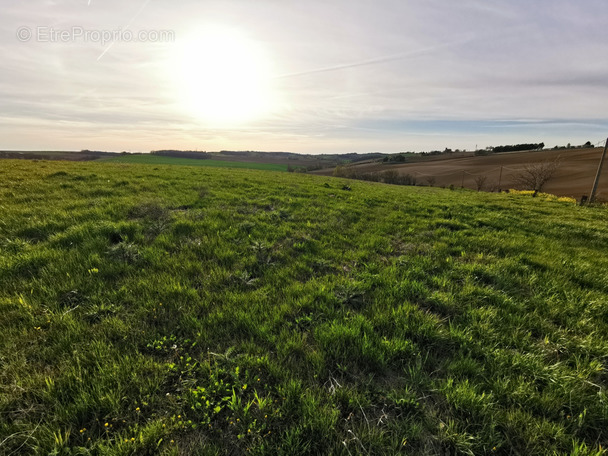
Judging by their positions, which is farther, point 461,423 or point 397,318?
point 397,318

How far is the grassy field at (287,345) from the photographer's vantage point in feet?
7.40

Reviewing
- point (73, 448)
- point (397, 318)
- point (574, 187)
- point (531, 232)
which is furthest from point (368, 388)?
point (574, 187)

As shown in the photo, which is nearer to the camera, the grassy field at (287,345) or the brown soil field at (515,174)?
the grassy field at (287,345)

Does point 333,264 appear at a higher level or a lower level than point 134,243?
lower

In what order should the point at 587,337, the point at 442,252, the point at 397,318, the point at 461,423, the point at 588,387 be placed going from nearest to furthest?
the point at 461,423
the point at 588,387
the point at 587,337
the point at 397,318
the point at 442,252

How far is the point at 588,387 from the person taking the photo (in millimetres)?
2738

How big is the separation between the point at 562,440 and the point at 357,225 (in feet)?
22.4

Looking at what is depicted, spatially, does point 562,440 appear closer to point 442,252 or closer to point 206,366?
point 206,366

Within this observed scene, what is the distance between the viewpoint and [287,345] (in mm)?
3197

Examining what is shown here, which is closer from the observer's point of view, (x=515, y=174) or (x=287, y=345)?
(x=287, y=345)

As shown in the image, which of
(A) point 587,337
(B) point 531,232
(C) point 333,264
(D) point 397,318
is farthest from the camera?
(B) point 531,232

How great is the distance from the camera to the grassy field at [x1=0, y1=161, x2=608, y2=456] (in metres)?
2.26

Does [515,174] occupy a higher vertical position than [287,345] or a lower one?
higher

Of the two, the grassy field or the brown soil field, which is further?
the brown soil field
